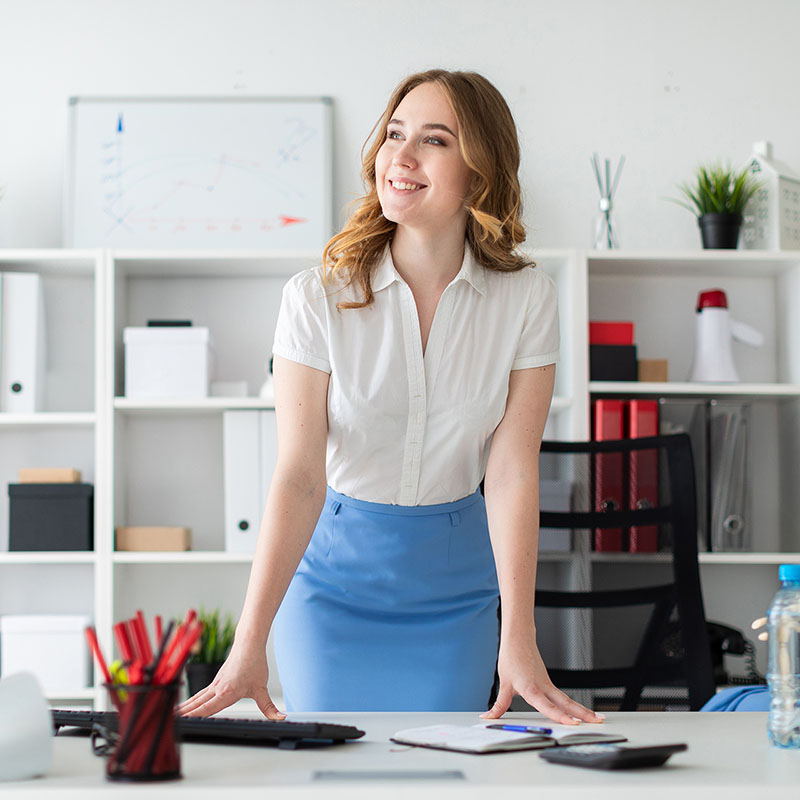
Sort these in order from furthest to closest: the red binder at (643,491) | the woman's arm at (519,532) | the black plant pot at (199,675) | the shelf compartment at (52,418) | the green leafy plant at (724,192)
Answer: the green leafy plant at (724,192) < the shelf compartment at (52,418) < the black plant pot at (199,675) < the red binder at (643,491) < the woman's arm at (519,532)

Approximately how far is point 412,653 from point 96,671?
61.8 inches

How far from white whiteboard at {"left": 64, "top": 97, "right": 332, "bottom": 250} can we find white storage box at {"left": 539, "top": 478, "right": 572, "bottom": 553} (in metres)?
1.19

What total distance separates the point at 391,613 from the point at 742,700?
583 millimetres

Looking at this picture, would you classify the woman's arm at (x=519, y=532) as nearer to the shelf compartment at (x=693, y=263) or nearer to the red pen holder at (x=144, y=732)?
the red pen holder at (x=144, y=732)

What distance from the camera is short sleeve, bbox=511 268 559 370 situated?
1.60 m

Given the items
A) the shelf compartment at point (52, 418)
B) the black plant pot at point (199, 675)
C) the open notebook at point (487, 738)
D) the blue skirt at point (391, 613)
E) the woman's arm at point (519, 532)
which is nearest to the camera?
the open notebook at point (487, 738)

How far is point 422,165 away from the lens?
159cm

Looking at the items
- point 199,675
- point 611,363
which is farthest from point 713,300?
point 199,675

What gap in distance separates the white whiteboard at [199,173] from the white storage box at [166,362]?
34cm

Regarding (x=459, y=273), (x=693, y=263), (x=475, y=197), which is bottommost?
(x=459, y=273)

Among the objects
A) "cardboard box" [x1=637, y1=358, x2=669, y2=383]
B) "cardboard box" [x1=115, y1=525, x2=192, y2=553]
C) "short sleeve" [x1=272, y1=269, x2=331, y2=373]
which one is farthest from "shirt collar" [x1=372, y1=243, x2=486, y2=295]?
"cardboard box" [x1=115, y1=525, x2=192, y2=553]

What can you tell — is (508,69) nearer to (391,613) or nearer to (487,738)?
(391,613)

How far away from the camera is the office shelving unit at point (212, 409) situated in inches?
118

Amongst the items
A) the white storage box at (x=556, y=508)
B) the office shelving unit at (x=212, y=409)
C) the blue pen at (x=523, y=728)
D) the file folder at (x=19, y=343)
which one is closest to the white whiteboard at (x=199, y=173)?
the office shelving unit at (x=212, y=409)
